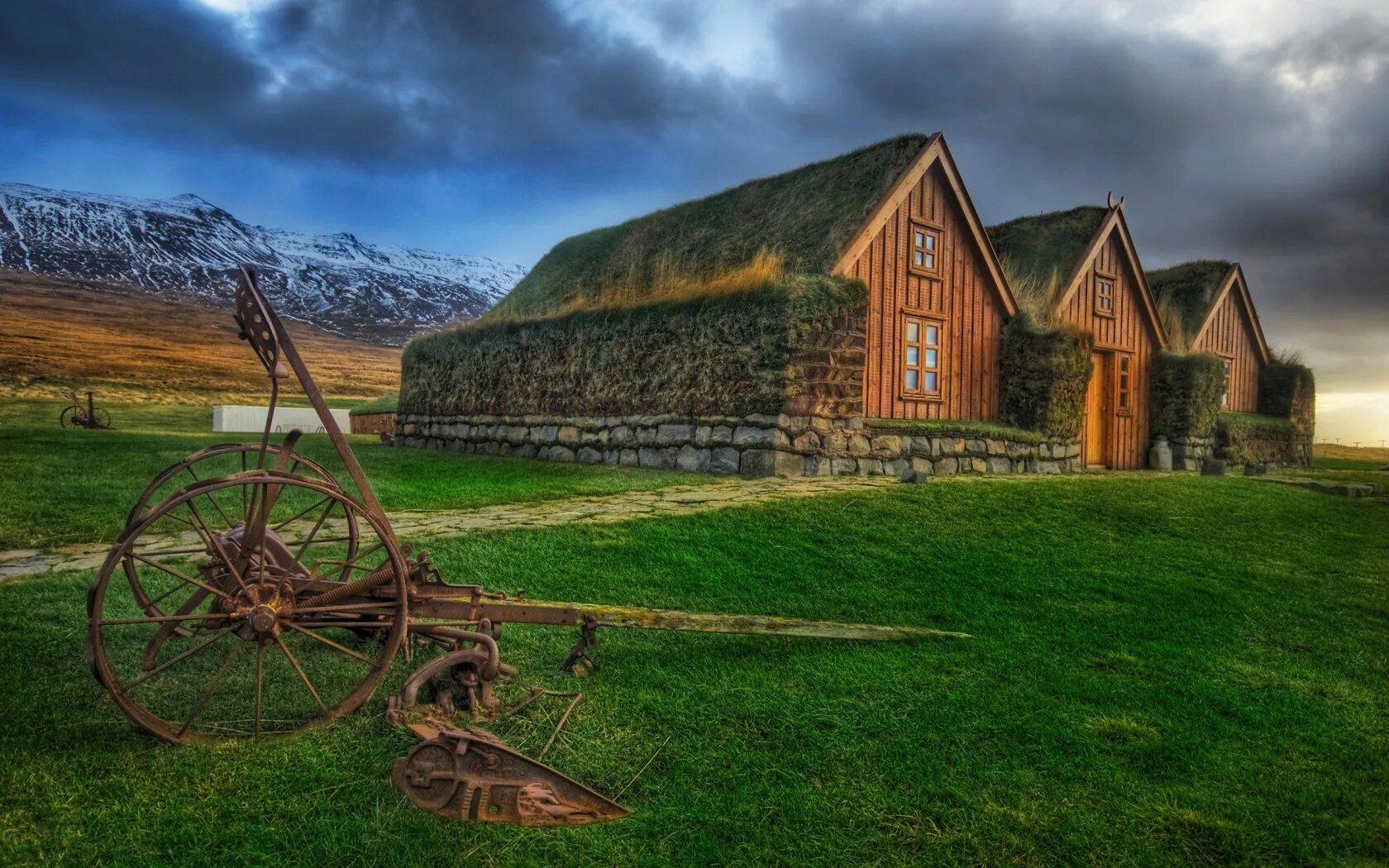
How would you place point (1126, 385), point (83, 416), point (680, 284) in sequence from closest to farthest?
point (680, 284)
point (1126, 385)
point (83, 416)

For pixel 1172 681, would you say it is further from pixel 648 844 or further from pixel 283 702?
pixel 283 702

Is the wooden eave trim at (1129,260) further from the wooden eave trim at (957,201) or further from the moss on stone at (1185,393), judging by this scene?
the wooden eave trim at (957,201)

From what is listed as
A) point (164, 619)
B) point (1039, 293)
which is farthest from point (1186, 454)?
point (164, 619)

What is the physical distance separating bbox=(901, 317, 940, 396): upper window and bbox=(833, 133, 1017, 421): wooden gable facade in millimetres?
18

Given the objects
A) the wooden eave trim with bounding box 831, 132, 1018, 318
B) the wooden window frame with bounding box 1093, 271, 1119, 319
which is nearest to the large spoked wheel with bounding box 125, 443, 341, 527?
the wooden eave trim with bounding box 831, 132, 1018, 318

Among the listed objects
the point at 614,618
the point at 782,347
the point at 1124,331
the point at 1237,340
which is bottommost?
the point at 614,618

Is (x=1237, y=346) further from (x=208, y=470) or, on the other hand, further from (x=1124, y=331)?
(x=208, y=470)

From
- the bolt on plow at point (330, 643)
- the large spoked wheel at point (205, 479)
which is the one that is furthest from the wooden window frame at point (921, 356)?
the bolt on plow at point (330, 643)

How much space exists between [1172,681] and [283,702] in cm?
517

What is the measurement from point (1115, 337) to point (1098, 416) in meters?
2.25

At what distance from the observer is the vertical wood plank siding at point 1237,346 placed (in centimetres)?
2655

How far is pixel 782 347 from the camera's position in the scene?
1255 cm

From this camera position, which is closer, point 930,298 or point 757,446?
point 757,446

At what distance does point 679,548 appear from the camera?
279 inches
